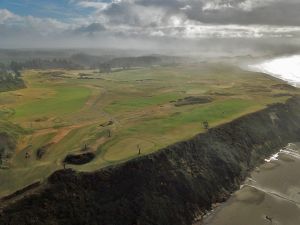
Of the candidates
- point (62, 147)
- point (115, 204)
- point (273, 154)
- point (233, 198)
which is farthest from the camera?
point (273, 154)

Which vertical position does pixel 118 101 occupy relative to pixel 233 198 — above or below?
above

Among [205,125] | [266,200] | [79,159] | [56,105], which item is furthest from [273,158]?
[56,105]

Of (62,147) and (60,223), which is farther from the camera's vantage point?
(62,147)

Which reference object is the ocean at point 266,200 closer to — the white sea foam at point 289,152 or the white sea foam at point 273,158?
the white sea foam at point 273,158

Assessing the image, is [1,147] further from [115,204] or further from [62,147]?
[115,204]

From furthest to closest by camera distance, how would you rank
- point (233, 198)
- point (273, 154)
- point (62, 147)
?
point (273, 154) → point (62, 147) → point (233, 198)

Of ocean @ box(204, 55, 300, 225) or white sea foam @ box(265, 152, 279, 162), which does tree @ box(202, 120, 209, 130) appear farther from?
white sea foam @ box(265, 152, 279, 162)

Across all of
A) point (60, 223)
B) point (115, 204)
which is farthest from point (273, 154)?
point (60, 223)
